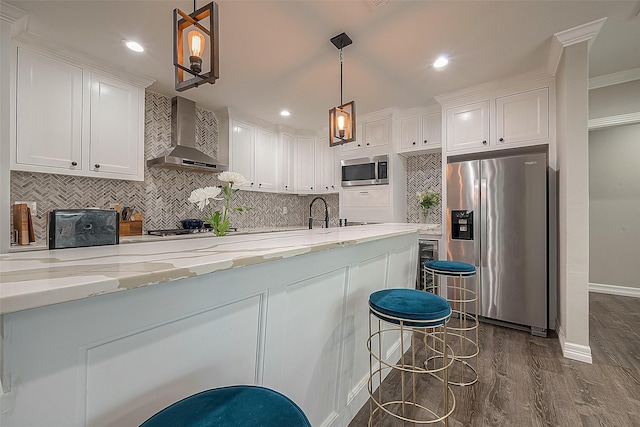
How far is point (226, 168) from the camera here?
371 cm

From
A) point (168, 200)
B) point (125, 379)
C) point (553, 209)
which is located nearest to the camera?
point (125, 379)

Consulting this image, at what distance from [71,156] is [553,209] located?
453cm

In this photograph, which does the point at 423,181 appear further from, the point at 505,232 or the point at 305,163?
the point at 305,163

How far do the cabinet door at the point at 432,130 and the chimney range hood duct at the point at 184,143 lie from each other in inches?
106

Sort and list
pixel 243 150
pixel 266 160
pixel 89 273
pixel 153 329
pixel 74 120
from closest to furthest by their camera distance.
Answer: pixel 89 273 → pixel 153 329 → pixel 74 120 → pixel 243 150 → pixel 266 160

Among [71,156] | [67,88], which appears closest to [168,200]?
[71,156]

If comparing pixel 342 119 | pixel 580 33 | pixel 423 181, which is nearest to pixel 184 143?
pixel 342 119

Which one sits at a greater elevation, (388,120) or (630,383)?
(388,120)

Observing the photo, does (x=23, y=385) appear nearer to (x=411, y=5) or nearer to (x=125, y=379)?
(x=125, y=379)

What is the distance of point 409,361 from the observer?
7.25ft

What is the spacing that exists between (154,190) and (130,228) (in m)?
0.56

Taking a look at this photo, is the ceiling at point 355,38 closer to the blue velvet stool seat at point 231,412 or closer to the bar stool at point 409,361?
the bar stool at point 409,361

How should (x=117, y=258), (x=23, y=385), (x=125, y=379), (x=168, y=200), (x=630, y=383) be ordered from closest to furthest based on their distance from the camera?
(x=23, y=385) → (x=125, y=379) → (x=117, y=258) → (x=630, y=383) → (x=168, y=200)

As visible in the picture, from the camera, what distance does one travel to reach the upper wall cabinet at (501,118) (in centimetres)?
282
